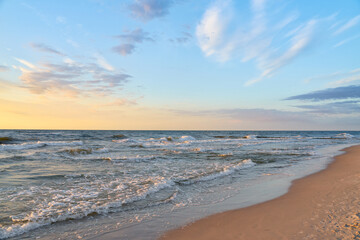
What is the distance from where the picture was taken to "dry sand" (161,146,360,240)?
3.91 m

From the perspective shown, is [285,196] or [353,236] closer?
[353,236]

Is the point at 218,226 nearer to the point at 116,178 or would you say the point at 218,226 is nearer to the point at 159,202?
the point at 159,202

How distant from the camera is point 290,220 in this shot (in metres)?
4.61

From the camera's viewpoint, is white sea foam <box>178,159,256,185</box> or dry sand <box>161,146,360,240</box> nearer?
dry sand <box>161,146,360,240</box>

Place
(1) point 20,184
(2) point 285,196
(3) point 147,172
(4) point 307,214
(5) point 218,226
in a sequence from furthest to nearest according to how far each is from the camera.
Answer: (3) point 147,172, (1) point 20,184, (2) point 285,196, (4) point 307,214, (5) point 218,226

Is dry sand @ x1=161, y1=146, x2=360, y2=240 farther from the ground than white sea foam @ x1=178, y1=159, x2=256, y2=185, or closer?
farther from the ground

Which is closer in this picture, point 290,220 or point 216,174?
point 290,220

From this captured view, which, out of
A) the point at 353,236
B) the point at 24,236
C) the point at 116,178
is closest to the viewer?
the point at 353,236

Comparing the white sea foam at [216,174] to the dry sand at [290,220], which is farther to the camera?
the white sea foam at [216,174]

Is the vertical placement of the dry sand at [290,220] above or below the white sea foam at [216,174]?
above

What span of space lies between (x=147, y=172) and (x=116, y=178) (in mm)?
1645

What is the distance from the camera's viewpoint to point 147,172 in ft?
33.0

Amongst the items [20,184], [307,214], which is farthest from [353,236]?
[20,184]

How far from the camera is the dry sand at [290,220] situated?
3.91 meters
